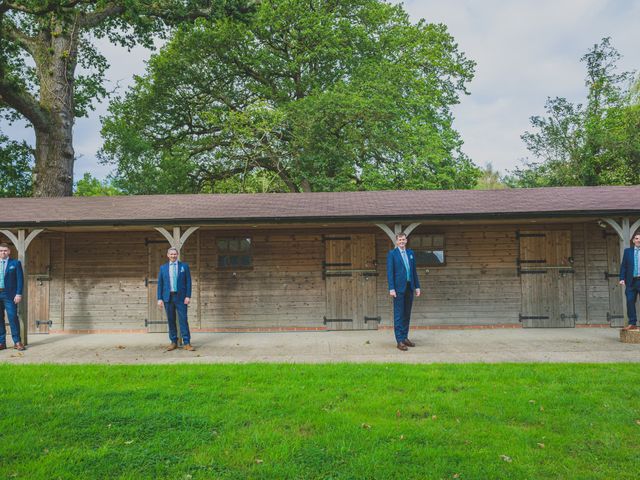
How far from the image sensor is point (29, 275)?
9.92 meters

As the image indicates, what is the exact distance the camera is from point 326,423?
3.96 meters

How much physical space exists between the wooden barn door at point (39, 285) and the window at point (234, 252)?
3.74 m

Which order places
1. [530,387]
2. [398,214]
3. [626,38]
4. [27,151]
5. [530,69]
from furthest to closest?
[530,69]
[626,38]
[27,151]
[398,214]
[530,387]

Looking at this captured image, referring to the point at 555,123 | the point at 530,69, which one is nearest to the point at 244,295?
the point at 555,123

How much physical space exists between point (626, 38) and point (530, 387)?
28.1m

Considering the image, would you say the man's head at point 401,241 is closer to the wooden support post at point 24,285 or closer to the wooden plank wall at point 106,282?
the wooden plank wall at point 106,282

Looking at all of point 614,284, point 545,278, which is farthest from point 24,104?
point 614,284

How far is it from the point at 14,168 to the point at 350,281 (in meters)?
15.9

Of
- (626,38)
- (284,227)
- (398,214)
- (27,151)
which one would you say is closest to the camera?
(398,214)

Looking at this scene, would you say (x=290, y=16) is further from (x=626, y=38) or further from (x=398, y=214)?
(x=626, y=38)

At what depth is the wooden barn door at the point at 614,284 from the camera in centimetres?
955

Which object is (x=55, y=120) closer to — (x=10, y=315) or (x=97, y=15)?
(x=97, y=15)

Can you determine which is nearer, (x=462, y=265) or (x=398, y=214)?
(x=398, y=214)

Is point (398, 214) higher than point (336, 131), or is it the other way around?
point (336, 131)
